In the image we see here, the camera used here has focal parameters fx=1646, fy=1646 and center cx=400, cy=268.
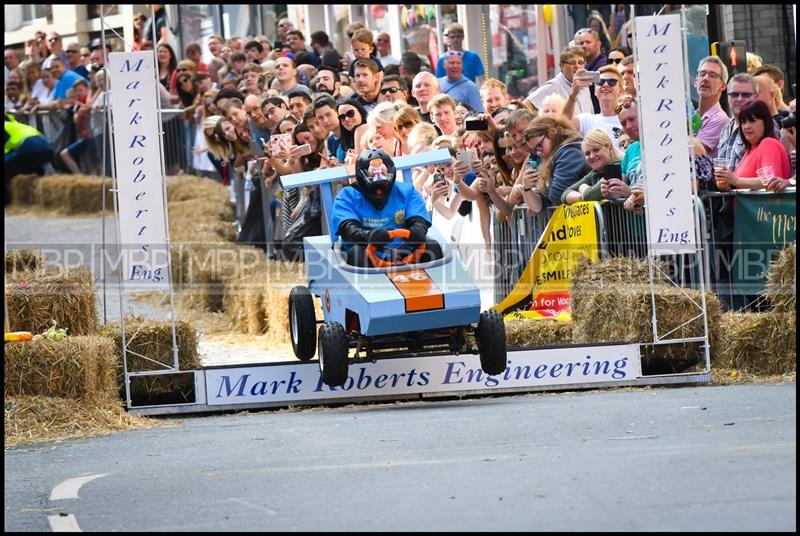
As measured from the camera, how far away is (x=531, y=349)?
13.5 metres

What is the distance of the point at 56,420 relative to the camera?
12.6 m

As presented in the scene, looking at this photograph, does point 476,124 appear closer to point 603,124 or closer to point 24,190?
point 603,124

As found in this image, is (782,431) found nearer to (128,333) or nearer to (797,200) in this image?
(797,200)

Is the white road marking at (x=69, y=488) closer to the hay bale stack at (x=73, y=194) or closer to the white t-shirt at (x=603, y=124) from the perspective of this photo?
the white t-shirt at (x=603, y=124)

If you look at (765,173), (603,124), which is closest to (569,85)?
(603,124)

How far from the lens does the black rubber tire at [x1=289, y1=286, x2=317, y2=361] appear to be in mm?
14156

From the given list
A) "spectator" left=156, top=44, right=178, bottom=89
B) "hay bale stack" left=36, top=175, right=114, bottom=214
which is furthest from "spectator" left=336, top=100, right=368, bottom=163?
"hay bale stack" left=36, top=175, right=114, bottom=214

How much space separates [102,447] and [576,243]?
5.50 m

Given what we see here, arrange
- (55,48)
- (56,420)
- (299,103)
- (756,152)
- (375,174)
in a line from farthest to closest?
(55,48) → (299,103) → (756,152) → (375,174) → (56,420)

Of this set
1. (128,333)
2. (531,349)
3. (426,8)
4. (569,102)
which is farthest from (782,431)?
(426,8)

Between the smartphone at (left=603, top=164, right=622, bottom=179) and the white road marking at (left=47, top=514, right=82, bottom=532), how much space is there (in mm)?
7815

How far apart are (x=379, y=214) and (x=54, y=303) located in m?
2.84

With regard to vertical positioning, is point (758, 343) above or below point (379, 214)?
below

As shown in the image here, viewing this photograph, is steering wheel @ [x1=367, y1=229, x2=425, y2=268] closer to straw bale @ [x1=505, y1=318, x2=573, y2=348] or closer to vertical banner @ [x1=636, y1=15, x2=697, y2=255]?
straw bale @ [x1=505, y1=318, x2=573, y2=348]
